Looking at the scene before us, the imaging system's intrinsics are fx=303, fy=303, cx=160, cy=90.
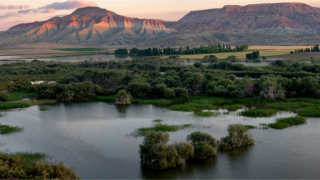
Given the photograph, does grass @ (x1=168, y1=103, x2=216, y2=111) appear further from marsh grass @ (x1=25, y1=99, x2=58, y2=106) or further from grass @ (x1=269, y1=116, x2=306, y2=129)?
marsh grass @ (x1=25, y1=99, x2=58, y2=106)

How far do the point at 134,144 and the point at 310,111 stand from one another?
18.1 meters

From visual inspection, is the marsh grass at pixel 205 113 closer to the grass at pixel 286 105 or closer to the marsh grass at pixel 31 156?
the grass at pixel 286 105

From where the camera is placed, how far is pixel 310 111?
29172 mm

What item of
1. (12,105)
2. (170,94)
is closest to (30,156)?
(12,105)

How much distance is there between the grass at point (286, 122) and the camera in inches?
984

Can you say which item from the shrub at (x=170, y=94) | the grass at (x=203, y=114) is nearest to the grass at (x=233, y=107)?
the grass at (x=203, y=114)

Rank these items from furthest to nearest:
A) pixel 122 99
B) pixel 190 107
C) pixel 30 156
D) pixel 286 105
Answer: pixel 122 99
pixel 190 107
pixel 286 105
pixel 30 156

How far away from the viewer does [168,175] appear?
16.6m

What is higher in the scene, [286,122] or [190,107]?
[190,107]

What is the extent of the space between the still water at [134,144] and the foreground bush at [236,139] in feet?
1.89

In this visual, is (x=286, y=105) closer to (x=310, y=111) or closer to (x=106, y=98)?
(x=310, y=111)

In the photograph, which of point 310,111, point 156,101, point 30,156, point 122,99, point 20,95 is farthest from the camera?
point 20,95

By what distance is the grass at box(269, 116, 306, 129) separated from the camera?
82.0ft

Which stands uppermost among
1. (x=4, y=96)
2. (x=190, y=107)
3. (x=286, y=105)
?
(x=4, y=96)
